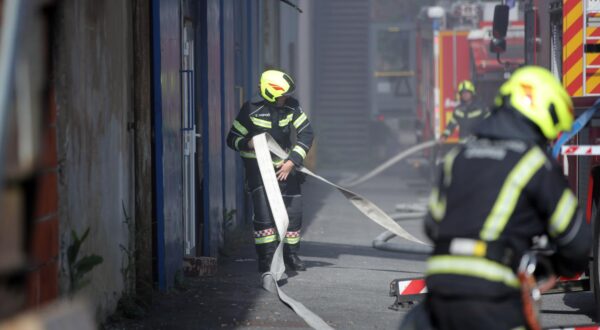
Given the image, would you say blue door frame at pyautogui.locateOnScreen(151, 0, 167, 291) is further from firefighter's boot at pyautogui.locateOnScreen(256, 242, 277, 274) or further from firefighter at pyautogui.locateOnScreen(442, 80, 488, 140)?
firefighter at pyautogui.locateOnScreen(442, 80, 488, 140)

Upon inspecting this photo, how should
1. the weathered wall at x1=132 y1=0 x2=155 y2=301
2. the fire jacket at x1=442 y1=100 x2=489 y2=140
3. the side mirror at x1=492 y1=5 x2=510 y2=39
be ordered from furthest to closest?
the fire jacket at x1=442 y1=100 x2=489 y2=140, the side mirror at x1=492 y1=5 x2=510 y2=39, the weathered wall at x1=132 y1=0 x2=155 y2=301

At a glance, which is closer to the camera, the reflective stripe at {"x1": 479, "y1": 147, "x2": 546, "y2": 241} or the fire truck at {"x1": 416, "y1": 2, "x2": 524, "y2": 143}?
the reflective stripe at {"x1": 479, "y1": 147, "x2": 546, "y2": 241}

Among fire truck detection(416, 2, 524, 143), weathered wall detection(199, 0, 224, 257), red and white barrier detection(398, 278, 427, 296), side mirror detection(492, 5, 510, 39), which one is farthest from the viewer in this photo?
fire truck detection(416, 2, 524, 143)

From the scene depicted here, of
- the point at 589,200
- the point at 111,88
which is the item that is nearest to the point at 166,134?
the point at 111,88

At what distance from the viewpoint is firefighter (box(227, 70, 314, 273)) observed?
31.2ft

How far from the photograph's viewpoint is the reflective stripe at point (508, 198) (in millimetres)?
3832

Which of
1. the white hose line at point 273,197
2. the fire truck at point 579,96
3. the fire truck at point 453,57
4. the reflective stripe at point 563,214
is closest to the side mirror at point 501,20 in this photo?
the fire truck at point 579,96

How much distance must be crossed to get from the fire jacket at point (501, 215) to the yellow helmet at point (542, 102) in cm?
3

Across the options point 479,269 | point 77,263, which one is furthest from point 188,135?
point 479,269

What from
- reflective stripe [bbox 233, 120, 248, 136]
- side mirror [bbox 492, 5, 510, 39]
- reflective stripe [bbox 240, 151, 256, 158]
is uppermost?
side mirror [bbox 492, 5, 510, 39]

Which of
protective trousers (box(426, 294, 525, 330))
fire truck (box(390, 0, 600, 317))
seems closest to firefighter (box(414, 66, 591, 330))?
protective trousers (box(426, 294, 525, 330))

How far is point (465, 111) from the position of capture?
18.6 m

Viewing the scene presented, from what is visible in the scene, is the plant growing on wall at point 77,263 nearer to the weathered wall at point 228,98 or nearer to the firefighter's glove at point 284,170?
the firefighter's glove at point 284,170

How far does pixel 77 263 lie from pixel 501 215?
290 centimetres
